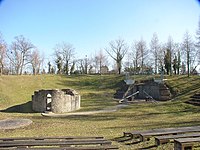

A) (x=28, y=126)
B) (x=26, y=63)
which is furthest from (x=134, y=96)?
(x=26, y=63)

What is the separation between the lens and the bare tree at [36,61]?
69044mm

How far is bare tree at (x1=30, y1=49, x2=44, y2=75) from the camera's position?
69044 millimetres

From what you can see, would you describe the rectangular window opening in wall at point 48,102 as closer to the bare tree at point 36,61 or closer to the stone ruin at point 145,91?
the stone ruin at point 145,91

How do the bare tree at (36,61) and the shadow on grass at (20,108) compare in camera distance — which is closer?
the shadow on grass at (20,108)

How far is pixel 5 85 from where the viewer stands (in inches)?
1459

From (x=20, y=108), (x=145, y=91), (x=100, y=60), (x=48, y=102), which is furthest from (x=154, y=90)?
Answer: (x=100, y=60)

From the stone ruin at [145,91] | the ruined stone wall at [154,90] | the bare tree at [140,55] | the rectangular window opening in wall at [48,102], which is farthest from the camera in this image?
the bare tree at [140,55]

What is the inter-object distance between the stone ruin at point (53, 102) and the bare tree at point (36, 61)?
45.2 meters

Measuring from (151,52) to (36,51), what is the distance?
119ft

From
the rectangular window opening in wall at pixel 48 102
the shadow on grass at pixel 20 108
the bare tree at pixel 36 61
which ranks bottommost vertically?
the shadow on grass at pixel 20 108

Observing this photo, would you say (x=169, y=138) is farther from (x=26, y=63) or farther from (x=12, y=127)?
(x=26, y=63)

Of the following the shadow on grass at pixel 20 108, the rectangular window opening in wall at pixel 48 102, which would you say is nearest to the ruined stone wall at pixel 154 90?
the rectangular window opening in wall at pixel 48 102

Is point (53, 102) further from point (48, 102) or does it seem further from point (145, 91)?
point (145, 91)

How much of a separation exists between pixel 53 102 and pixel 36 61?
51253 millimetres
